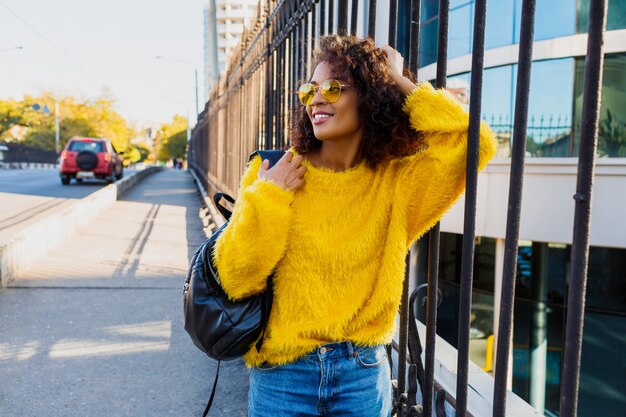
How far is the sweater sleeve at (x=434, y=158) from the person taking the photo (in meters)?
1.69

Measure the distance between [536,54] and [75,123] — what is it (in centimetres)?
5967

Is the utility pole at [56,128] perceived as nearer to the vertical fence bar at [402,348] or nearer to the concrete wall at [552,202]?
the concrete wall at [552,202]

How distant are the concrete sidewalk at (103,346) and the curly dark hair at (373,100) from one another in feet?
6.21

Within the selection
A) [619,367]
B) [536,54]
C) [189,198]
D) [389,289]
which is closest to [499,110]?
[536,54]

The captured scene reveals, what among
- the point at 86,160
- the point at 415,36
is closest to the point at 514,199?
the point at 415,36

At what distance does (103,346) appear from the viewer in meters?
3.91

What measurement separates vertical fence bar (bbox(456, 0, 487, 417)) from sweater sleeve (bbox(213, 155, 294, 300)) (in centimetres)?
53

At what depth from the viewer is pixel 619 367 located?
13719 mm

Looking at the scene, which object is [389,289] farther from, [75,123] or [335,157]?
[75,123]

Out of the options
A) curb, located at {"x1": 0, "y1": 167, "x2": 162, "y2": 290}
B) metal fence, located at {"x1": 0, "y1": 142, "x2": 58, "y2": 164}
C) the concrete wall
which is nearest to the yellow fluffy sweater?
curb, located at {"x1": 0, "y1": 167, "x2": 162, "y2": 290}

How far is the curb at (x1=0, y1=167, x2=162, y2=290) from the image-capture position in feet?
17.5

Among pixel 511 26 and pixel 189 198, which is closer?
pixel 511 26

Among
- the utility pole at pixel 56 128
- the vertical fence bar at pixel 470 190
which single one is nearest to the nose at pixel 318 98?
the vertical fence bar at pixel 470 190

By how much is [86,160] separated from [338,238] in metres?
21.0
